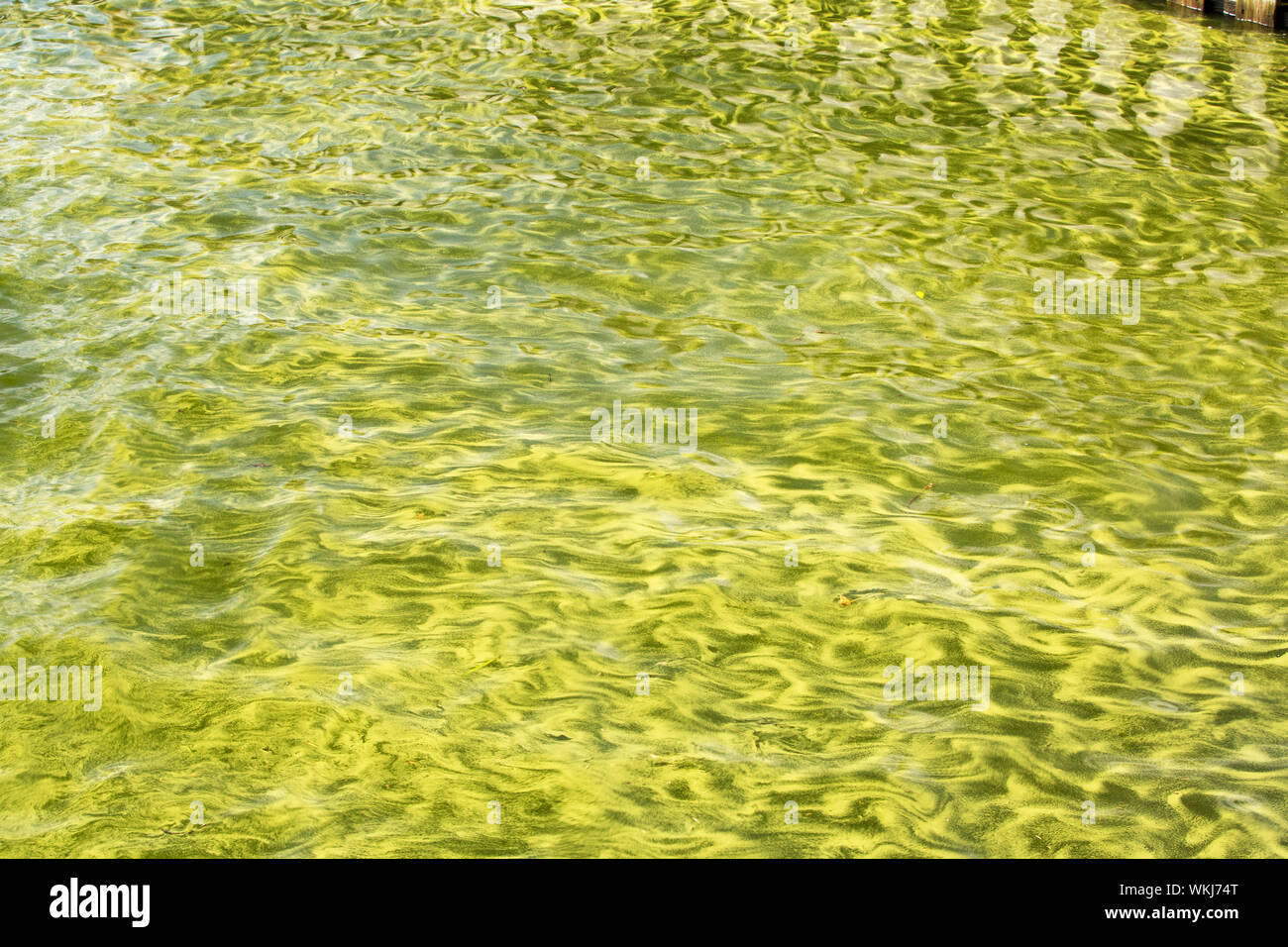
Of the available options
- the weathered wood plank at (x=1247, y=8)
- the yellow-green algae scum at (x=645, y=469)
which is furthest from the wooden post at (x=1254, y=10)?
the yellow-green algae scum at (x=645, y=469)

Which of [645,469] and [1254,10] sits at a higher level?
[1254,10]

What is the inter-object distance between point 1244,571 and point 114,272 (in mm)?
5867

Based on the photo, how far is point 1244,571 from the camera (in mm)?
4277

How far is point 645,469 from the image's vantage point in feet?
16.3

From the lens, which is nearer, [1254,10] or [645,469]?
[645,469]

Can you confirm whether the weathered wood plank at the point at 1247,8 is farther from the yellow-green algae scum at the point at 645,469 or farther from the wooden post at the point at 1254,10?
the yellow-green algae scum at the point at 645,469

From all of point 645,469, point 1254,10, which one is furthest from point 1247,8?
point 645,469

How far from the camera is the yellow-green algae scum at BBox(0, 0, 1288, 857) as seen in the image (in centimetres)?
343

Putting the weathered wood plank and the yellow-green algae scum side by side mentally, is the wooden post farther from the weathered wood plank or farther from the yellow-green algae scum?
the yellow-green algae scum

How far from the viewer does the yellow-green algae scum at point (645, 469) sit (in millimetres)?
3428

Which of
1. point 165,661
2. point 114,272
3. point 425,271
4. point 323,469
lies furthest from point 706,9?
point 165,661

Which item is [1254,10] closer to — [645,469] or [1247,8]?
[1247,8]

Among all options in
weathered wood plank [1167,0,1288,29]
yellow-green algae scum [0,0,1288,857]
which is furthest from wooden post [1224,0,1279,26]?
yellow-green algae scum [0,0,1288,857]

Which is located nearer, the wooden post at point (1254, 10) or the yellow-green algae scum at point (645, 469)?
the yellow-green algae scum at point (645, 469)
